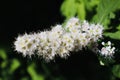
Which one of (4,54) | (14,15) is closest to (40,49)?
(4,54)

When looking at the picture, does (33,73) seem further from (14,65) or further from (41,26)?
(41,26)

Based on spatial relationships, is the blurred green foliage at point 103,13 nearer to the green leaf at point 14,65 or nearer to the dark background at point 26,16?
the dark background at point 26,16

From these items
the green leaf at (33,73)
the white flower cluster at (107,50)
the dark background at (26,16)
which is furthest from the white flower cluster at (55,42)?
the dark background at (26,16)

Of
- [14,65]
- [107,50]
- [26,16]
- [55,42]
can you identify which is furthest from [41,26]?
[55,42]

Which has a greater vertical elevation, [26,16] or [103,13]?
[26,16]

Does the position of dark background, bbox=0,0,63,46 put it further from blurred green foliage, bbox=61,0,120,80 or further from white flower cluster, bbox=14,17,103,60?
white flower cluster, bbox=14,17,103,60

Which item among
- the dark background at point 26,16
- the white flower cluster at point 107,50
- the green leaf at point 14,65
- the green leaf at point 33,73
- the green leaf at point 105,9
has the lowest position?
the white flower cluster at point 107,50

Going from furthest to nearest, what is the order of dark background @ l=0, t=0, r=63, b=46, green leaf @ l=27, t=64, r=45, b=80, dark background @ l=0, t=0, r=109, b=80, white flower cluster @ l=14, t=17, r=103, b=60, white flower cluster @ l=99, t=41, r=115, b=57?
dark background @ l=0, t=0, r=63, b=46 → green leaf @ l=27, t=64, r=45, b=80 → dark background @ l=0, t=0, r=109, b=80 → white flower cluster @ l=99, t=41, r=115, b=57 → white flower cluster @ l=14, t=17, r=103, b=60

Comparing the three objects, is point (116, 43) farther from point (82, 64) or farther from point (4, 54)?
point (4, 54)

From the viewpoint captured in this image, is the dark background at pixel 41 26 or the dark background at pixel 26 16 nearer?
the dark background at pixel 41 26

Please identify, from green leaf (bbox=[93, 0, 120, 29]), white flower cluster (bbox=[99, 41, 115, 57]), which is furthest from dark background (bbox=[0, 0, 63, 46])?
white flower cluster (bbox=[99, 41, 115, 57])

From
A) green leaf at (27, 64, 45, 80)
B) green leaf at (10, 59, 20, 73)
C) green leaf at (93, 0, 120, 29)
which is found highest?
green leaf at (10, 59, 20, 73)
